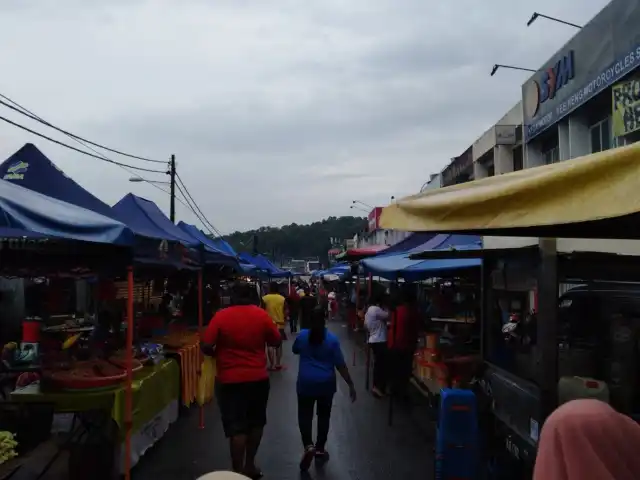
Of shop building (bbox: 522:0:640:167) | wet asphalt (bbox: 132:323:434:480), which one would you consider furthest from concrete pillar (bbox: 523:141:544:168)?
wet asphalt (bbox: 132:323:434:480)

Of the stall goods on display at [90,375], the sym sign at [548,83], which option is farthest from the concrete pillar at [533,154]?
the stall goods on display at [90,375]

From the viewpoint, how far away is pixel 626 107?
11.2 meters

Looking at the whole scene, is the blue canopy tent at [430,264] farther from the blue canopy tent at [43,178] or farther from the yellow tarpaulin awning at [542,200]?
the yellow tarpaulin awning at [542,200]

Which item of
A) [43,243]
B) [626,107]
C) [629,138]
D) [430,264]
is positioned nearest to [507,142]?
[629,138]

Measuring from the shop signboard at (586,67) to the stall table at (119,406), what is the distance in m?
9.01

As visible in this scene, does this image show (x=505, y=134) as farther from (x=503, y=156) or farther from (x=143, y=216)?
(x=143, y=216)

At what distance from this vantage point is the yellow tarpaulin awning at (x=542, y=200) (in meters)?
2.34

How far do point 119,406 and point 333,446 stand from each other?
286cm

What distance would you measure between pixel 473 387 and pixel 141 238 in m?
3.46

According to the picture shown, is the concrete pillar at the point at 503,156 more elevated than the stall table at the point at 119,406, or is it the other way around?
the concrete pillar at the point at 503,156

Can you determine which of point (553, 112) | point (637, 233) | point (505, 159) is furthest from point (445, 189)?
point (505, 159)

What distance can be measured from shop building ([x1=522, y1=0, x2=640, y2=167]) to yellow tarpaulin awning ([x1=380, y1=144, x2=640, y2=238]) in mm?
8735

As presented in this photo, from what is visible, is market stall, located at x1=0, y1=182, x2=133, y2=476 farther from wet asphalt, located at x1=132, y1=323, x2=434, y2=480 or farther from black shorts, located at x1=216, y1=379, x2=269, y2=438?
wet asphalt, located at x1=132, y1=323, x2=434, y2=480

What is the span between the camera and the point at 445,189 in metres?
3.62
